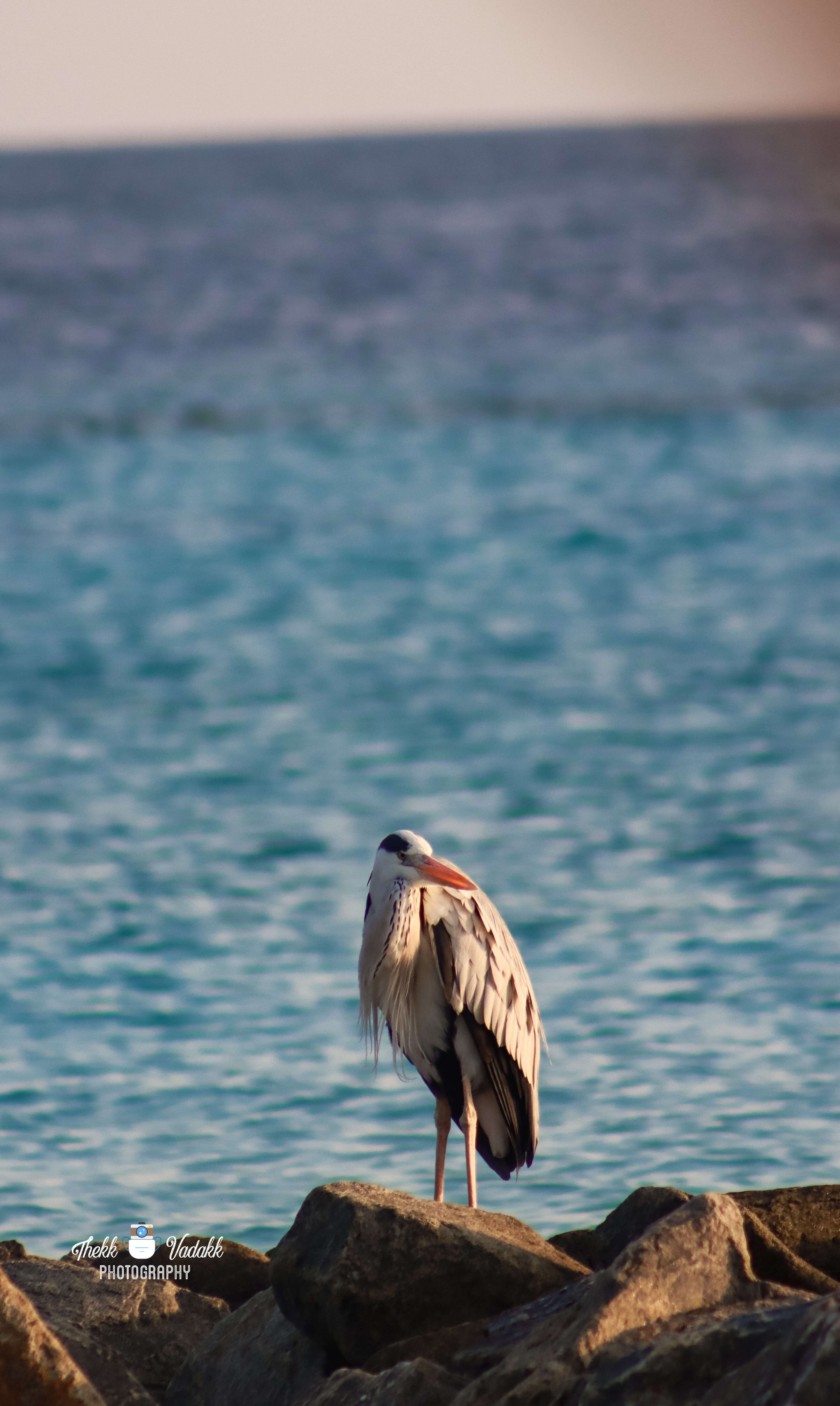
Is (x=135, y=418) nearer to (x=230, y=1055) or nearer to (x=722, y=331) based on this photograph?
(x=722, y=331)

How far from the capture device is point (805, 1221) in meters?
4.64

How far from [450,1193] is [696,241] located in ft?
121

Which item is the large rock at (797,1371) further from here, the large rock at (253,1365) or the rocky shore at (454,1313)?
the large rock at (253,1365)

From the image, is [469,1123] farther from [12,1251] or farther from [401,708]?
[401,708]

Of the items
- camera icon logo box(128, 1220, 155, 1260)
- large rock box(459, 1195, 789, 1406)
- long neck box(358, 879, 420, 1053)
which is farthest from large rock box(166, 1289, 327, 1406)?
long neck box(358, 879, 420, 1053)

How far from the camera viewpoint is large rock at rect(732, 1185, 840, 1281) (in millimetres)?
4613

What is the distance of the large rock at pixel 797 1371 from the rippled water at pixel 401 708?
2.83 meters

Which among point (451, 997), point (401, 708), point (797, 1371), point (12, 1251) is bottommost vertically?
point (797, 1371)

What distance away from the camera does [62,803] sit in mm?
11578

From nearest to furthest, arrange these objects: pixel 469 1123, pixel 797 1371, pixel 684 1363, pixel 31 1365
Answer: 1. pixel 797 1371
2. pixel 684 1363
3. pixel 31 1365
4. pixel 469 1123

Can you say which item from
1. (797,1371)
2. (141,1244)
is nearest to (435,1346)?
(797,1371)

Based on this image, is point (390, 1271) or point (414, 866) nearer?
point (390, 1271)

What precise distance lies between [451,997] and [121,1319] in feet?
4.46

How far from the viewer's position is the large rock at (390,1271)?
4.29m
